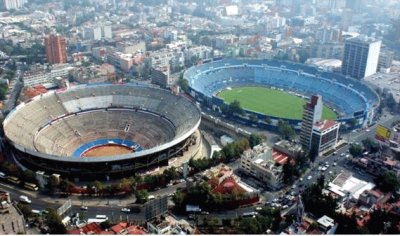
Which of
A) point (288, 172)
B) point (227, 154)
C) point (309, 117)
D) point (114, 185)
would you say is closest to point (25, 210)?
point (114, 185)

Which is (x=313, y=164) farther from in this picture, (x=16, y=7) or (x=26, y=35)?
(x=16, y=7)

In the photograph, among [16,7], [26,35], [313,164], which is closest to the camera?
[313,164]

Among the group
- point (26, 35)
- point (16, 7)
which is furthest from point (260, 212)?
point (16, 7)

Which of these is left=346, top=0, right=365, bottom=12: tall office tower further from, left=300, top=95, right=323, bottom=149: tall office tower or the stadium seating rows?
the stadium seating rows

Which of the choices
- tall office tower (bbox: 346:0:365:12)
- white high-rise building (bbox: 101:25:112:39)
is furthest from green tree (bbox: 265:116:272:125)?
tall office tower (bbox: 346:0:365:12)

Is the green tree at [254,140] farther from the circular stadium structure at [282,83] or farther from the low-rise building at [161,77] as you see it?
the low-rise building at [161,77]

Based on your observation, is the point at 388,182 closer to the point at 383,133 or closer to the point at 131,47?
the point at 383,133

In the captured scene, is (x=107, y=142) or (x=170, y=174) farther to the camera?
(x=107, y=142)

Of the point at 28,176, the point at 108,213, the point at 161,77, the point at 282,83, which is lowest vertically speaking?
the point at 108,213
